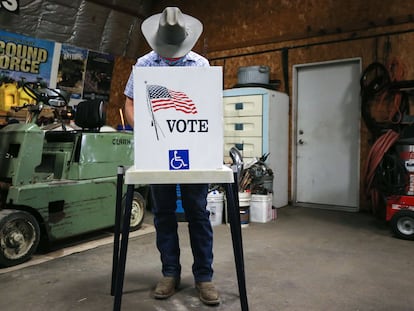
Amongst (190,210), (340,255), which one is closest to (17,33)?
(190,210)

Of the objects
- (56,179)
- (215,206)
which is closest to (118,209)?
(56,179)

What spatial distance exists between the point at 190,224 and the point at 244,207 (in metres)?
1.89

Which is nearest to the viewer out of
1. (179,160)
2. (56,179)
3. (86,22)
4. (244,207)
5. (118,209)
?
(179,160)

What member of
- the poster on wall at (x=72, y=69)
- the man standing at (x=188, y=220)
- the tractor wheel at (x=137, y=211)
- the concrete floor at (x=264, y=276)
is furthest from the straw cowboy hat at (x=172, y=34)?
the poster on wall at (x=72, y=69)

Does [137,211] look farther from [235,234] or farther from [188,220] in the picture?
[235,234]

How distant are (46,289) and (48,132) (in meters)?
1.57

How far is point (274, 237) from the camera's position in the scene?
11.0ft

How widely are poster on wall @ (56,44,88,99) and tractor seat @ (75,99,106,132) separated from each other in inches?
83.2

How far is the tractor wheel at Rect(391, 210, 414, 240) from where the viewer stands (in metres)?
3.25

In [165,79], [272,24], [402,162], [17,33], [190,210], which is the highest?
[272,24]

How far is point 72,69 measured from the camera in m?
5.33

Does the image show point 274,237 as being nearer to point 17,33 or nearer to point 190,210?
point 190,210

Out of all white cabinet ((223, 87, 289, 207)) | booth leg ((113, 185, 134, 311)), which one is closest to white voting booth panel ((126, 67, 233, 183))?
booth leg ((113, 185, 134, 311))

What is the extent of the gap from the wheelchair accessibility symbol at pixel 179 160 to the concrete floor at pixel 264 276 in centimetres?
79
